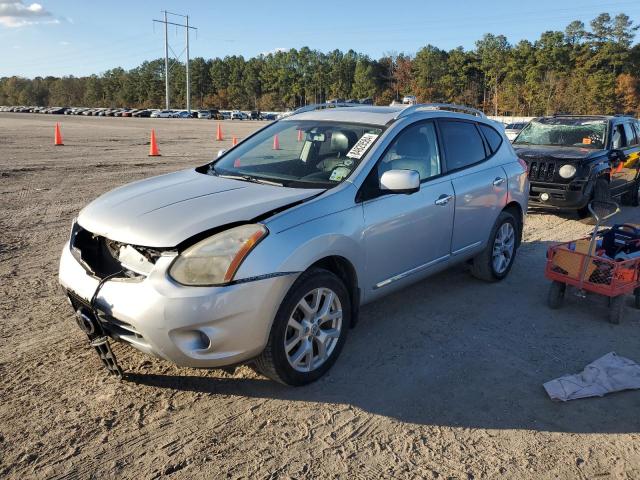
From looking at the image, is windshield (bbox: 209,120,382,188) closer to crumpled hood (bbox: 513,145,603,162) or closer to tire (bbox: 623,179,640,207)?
crumpled hood (bbox: 513,145,603,162)

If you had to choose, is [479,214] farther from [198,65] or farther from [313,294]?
[198,65]

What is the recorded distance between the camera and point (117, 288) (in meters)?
3.06

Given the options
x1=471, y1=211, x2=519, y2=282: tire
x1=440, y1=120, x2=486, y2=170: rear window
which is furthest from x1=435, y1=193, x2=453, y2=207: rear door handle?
x1=471, y1=211, x2=519, y2=282: tire

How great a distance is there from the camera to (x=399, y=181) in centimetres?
374

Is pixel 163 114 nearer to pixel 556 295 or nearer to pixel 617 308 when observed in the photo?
pixel 556 295

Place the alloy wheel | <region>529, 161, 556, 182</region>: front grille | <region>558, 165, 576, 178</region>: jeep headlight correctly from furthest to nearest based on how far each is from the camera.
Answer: <region>529, 161, 556, 182</region>: front grille
<region>558, 165, 576, 178</region>: jeep headlight
the alloy wheel

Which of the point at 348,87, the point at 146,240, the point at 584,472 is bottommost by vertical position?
the point at 584,472

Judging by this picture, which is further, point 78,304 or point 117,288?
point 78,304

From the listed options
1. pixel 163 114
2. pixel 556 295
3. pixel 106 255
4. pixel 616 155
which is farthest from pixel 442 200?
pixel 163 114

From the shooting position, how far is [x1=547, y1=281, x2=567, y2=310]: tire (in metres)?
4.97

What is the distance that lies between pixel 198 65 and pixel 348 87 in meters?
44.4

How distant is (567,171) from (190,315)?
7309mm

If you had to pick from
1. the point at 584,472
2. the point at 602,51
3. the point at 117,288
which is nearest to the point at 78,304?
the point at 117,288

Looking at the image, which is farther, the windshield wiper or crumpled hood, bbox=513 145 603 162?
crumpled hood, bbox=513 145 603 162
